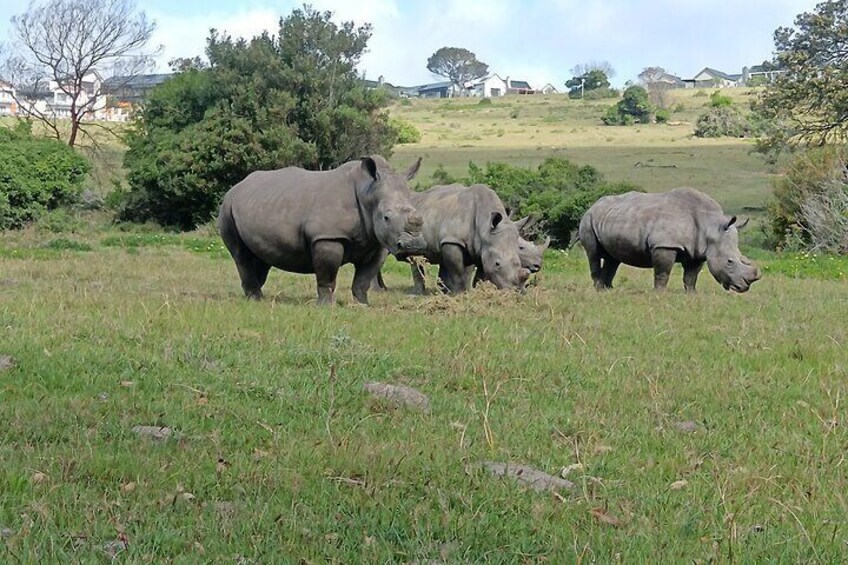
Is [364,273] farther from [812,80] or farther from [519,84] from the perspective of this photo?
[519,84]

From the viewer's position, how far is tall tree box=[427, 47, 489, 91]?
451 ft

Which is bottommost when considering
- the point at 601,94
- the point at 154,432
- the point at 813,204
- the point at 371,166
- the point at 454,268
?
the point at 813,204

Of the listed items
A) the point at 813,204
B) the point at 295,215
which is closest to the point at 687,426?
the point at 295,215

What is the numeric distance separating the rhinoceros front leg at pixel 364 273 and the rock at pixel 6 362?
19.0 feet

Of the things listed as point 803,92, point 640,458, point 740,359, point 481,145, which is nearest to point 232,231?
point 740,359

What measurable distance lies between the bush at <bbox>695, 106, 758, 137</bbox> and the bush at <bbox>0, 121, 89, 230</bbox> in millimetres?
40052

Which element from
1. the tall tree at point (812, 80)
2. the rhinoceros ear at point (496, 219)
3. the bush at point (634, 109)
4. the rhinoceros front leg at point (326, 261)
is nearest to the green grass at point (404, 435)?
the rhinoceros front leg at point (326, 261)

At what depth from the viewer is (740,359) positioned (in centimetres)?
968

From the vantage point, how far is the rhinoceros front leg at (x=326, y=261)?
12539 millimetres

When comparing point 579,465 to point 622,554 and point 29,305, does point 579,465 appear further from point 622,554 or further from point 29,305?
point 29,305

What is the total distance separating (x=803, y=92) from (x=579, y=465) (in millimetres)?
29937

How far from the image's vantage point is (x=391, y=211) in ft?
40.2

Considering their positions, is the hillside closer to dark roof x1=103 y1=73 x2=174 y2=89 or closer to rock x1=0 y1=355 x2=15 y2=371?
dark roof x1=103 y1=73 x2=174 y2=89

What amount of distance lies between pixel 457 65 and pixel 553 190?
111336mm
